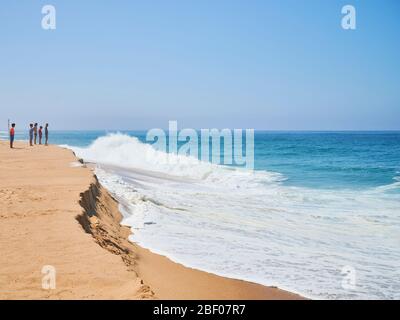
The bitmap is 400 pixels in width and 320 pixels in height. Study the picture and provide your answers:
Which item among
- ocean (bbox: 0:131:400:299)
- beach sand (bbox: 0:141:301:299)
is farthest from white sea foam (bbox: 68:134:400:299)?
beach sand (bbox: 0:141:301:299)

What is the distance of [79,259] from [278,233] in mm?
5039

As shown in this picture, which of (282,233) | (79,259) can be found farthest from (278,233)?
A: (79,259)

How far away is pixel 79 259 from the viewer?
460cm

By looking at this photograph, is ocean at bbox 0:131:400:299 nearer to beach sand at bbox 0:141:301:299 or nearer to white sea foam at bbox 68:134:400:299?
white sea foam at bbox 68:134:400:299

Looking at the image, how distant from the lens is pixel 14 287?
3.88m

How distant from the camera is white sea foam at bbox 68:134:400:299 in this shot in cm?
593

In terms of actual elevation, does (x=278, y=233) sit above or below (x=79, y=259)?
below

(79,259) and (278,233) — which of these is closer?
(79,259)

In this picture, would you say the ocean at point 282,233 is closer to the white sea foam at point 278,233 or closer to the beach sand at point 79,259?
the white sea foam at point 278,233

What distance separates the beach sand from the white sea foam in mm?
470

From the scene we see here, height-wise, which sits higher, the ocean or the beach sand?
the beach sand

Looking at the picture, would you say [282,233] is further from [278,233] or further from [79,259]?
[79,259]

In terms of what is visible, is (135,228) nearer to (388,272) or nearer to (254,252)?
(254,252)
